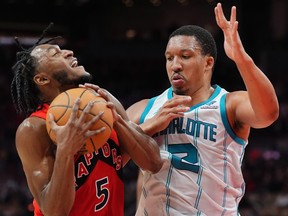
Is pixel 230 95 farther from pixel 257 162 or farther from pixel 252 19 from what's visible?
pixel 252 19

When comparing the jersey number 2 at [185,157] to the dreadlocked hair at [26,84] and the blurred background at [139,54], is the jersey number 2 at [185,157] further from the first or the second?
the blurred background at [139,54]

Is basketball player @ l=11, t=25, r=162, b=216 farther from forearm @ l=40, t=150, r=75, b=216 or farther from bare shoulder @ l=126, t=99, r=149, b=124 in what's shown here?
bare shoulder @ l=126, t=99, r=149, b=124

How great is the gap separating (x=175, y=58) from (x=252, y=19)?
13.9 metres

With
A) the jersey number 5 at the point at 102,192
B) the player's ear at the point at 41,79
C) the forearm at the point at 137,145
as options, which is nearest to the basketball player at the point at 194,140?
the forearm at the point at 137,145

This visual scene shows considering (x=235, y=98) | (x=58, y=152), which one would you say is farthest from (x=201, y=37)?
(x=58, y=152)

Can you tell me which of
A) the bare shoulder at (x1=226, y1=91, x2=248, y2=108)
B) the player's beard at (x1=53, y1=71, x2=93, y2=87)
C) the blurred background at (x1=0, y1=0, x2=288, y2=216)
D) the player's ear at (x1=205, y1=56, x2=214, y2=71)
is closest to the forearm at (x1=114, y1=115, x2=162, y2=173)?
the player's beard at (x1=53, y1=71, x2=93, y2=87)

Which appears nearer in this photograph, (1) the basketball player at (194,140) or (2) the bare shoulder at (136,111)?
(1) the basketball player at (194,140)

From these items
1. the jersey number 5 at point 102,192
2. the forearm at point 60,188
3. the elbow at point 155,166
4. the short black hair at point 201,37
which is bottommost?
the jersey number 5 at point 102,192

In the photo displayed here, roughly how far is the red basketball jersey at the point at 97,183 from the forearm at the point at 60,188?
0.31 m

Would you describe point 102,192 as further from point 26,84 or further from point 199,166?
point 26,84

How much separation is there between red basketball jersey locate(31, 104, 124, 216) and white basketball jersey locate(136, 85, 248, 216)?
14.1 inches

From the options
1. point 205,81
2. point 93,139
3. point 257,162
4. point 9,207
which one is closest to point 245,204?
point 257,162

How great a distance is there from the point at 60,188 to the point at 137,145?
676 millimetres

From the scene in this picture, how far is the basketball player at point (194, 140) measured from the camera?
155 inches
